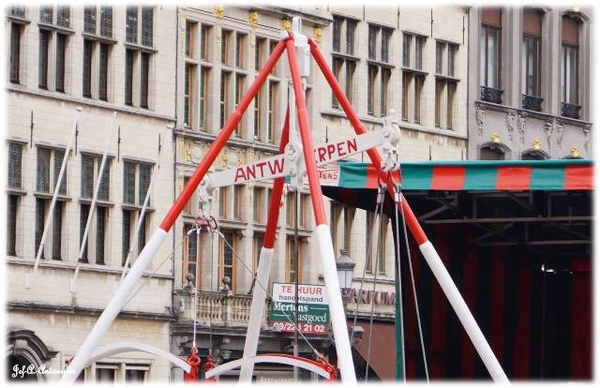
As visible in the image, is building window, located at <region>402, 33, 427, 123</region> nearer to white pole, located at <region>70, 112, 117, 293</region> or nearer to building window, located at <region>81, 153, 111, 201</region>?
building window, located at <region>81, 153, 111, 201</region>

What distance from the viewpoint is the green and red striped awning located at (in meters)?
23.6

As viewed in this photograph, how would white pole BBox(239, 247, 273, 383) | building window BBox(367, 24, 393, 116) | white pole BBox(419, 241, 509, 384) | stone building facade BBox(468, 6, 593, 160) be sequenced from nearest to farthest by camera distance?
1. white pole BBox(419, 241, 509, 384)
2. white pole BBox(239, 247, 273, 383)
3. building window BBox(367, 24, 393, 116)
4. stone building facade BBox(468, 6, 593, 160)

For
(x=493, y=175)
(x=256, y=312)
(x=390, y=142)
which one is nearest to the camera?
(x=390, y=142)

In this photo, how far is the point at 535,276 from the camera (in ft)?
95.9

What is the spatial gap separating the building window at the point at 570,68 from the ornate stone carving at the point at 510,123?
199 centimetres

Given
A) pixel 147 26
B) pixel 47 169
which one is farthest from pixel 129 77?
pixel 47 169

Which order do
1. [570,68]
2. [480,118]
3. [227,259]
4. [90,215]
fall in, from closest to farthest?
[90,215]
[227,259]
[480,118]
[570,68]

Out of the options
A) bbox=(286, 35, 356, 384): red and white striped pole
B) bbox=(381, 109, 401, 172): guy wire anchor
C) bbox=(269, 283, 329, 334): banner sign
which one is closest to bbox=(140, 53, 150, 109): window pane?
bbox=(269, 283, 329, 334): banner sign

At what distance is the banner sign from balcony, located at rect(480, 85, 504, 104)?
26.0 feet

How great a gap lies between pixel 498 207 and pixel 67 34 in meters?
10.1

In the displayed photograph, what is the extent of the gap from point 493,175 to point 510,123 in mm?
20227

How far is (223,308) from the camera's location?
36.8 meters

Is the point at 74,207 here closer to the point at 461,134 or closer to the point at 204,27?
the point at 204,27

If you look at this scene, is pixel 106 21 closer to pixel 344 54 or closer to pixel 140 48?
pixel 140 48
